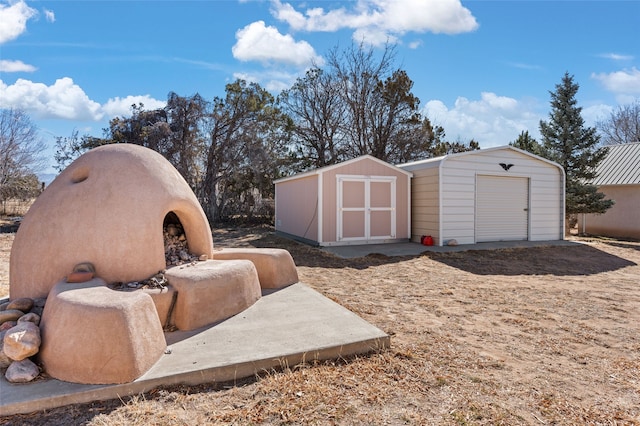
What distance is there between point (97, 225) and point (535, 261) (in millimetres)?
8953

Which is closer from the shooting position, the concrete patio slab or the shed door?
the concrete patio slab

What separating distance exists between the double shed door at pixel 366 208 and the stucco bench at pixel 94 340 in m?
7.69

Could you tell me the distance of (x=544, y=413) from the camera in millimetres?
2340

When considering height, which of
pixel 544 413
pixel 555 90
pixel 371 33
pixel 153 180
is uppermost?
pixel 371 33

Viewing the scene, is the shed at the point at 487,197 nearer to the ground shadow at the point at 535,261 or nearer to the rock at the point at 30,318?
the ground shadow at the point at 535,261

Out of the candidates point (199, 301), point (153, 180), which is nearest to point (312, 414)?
point (199, 301)

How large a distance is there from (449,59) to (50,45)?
1130cm

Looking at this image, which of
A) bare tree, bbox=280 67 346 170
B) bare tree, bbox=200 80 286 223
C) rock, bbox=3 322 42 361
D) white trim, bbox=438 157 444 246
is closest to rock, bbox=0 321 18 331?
rock, bbox=3 322 42 361

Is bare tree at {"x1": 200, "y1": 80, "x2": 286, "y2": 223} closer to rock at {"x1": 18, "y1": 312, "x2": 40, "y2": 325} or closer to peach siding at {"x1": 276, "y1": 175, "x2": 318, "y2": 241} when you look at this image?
peach siding at {"x1": 276, "y1": 175, "x2": 318, "y2": 241}

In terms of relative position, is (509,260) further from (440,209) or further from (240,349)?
(240,349)

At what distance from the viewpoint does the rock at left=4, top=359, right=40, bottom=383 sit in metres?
2.45

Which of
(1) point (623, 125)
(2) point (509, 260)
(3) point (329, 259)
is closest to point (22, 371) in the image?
(3) point (329, 259)

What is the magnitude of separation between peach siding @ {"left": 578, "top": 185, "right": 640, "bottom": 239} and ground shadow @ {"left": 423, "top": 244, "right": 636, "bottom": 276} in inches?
230

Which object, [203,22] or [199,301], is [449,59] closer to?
[203,22]
